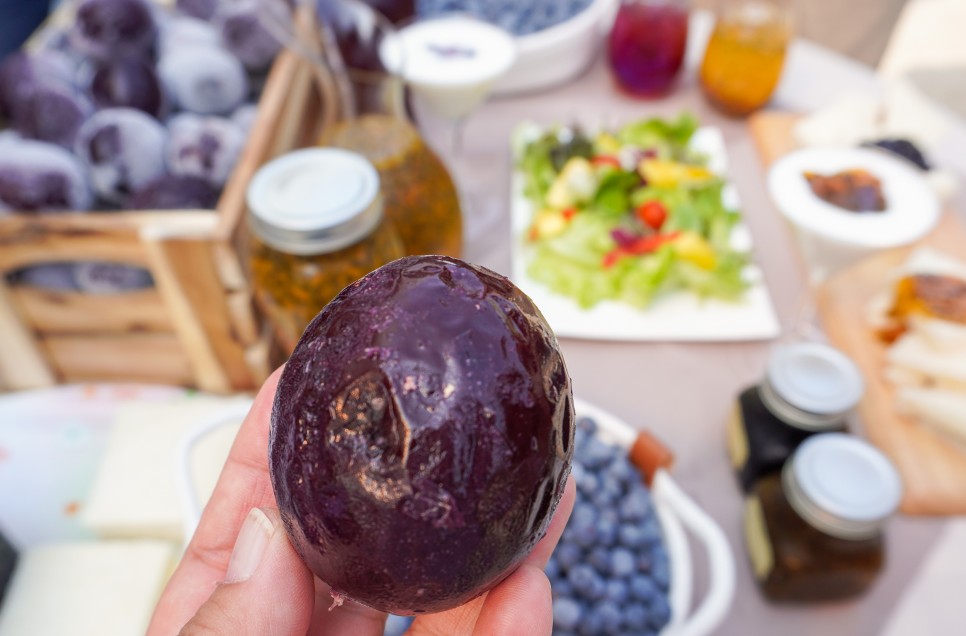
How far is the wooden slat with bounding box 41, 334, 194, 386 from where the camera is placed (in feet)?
4.88

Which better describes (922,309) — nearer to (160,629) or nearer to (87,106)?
(160,629)

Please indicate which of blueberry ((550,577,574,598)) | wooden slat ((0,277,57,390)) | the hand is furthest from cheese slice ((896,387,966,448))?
wooden slat ((0,277,57,390))

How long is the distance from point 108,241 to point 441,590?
102 centimetres

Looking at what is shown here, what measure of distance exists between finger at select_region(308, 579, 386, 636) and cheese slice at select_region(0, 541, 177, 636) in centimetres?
45

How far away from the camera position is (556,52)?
207 cm

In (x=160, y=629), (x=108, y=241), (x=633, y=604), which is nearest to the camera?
(x=160, y=629)

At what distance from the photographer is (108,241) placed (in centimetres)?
127

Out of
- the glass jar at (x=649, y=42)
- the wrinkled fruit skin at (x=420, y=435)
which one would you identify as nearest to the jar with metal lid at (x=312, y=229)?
the wrinkled fruit skin at (x=420, y=435)

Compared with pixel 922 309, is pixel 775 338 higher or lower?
lower

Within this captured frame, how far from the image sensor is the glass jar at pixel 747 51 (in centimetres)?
196

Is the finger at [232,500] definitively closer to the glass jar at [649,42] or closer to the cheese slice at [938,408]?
the cheese slice at [938,408]

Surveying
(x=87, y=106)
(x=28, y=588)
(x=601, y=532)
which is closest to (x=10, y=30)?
(x=87, y=106)

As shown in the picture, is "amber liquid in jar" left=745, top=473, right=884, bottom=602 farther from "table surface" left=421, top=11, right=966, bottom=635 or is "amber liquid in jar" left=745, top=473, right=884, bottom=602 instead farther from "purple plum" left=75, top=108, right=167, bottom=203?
"purple plum" left=75, top=108, right=167, bottom=203

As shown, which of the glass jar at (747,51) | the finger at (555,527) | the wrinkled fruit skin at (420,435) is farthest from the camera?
the glass jar at (747,51)
